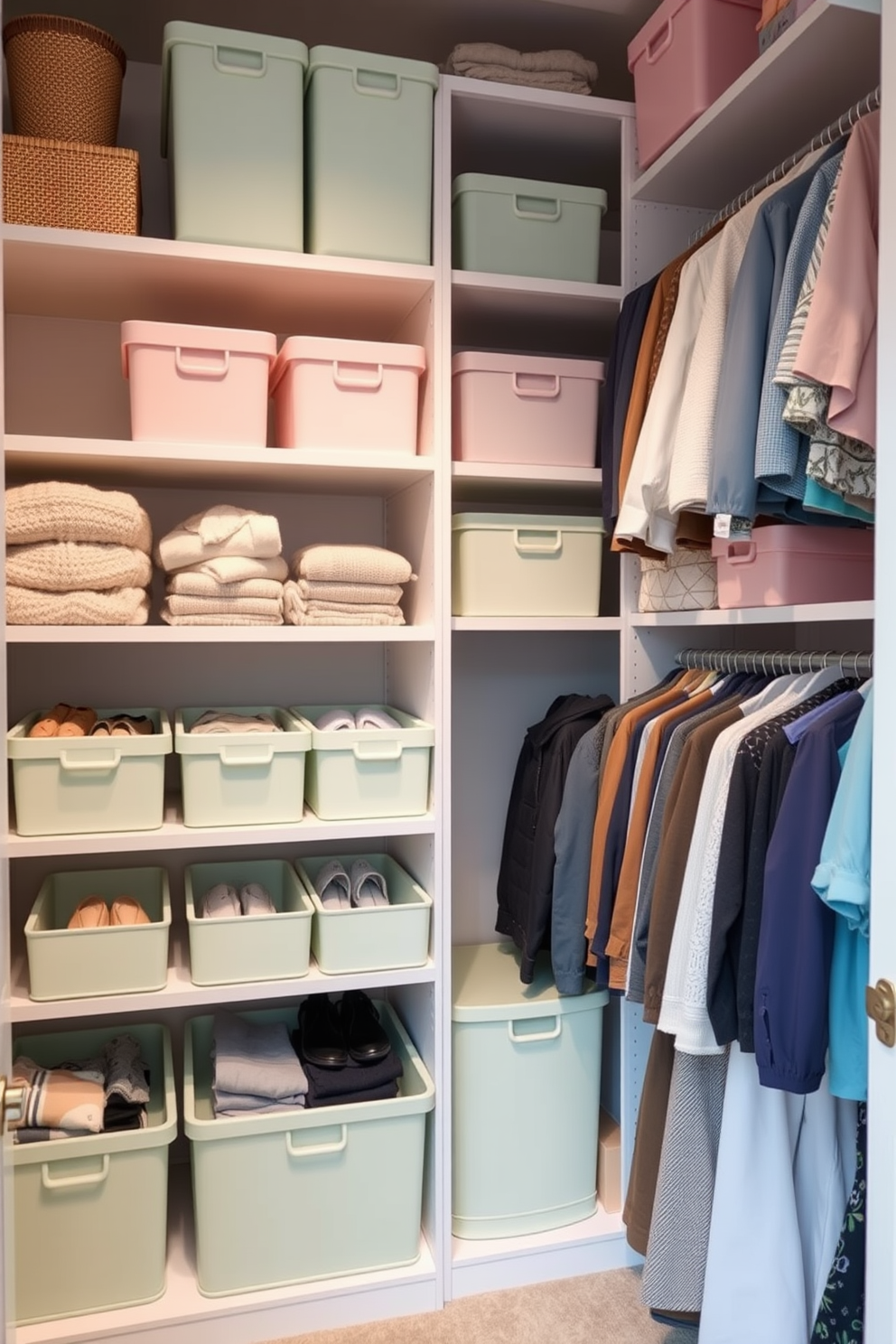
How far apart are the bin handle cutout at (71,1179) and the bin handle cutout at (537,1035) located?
0.82 metres

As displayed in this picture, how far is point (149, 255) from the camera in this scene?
1.93m

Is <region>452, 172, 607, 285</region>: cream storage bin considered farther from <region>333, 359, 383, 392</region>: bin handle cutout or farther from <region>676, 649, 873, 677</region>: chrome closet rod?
<region>676, 649, 873, 677</region>: chrome closet rod

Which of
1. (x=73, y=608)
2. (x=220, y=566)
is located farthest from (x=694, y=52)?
(x=73, y=608)

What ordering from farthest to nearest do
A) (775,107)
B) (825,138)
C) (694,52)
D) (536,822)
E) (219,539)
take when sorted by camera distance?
1. (536,822)
2. (219,539)
3. (694,52)
4. (775,107)
5. (825,138)

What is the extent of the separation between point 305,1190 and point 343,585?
1185 mm

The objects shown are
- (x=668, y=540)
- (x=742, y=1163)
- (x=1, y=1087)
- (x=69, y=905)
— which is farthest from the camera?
(x=69, y=905)

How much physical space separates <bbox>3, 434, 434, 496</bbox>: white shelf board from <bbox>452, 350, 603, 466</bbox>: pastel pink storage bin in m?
0.15

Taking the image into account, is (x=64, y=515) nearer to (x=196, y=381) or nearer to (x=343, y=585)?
(x=196, y=381)

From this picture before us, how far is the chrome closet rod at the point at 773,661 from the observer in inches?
66.5

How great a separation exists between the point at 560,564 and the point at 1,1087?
152cm

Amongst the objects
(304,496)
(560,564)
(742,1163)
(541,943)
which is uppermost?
(304,496)

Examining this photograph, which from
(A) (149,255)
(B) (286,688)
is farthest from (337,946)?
(A) (149,255)

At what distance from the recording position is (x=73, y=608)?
1.92 metres

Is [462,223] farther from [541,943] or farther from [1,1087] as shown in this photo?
[1,1087]
